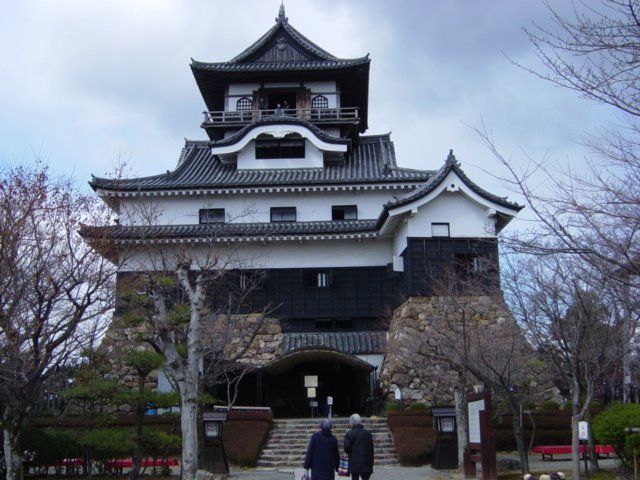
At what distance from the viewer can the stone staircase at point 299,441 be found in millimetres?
21969

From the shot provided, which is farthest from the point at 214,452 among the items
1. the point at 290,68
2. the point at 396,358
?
the point at 290,68

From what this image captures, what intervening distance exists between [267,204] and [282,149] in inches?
142

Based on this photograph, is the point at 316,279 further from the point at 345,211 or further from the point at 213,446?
the point at 213,446

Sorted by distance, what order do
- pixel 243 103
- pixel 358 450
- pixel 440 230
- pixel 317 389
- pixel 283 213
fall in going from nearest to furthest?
pixel 358 450
pixel 440 230
pixel 317 389
pixel 283 213
pixel 243 103

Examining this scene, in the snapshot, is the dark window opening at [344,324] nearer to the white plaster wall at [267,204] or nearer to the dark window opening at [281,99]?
the white plaster wall at [267,204]

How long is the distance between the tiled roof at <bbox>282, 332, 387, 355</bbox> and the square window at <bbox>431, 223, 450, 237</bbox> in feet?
15.2

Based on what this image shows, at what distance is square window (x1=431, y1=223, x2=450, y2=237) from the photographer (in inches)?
1099

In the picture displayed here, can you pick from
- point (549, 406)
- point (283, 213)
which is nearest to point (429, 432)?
point (549, 406)

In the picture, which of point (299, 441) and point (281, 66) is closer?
point (299, 441)

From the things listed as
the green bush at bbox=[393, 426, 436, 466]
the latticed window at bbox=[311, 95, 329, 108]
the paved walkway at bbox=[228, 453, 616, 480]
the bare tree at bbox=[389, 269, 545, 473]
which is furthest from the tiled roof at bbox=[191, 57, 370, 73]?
the paved walkway at bbox=[228, 453, 616, 480]

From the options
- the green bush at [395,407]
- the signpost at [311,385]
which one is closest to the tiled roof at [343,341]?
the signpost at [311,385]

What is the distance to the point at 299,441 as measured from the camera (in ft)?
76.4

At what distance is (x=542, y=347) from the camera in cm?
1623

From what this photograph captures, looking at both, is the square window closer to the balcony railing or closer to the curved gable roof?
the balcony railing
